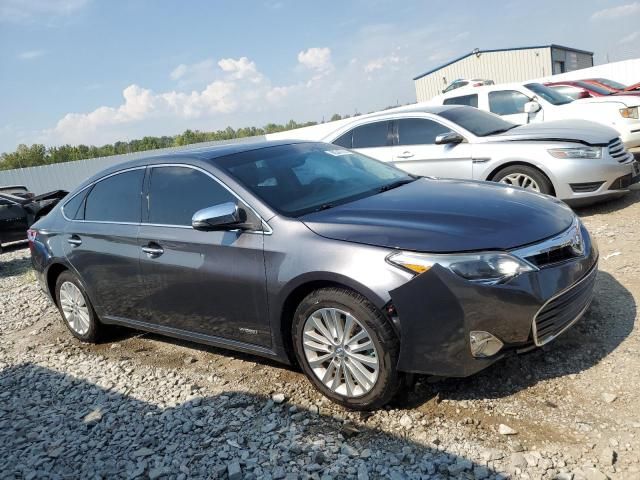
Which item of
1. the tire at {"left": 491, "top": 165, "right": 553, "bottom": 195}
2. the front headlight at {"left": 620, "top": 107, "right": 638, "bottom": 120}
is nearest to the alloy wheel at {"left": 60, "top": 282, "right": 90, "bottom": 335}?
the tire at {"left": 491, "top": 165, "right": 553, "bottom": 195}

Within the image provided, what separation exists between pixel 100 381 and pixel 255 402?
5.14 ft

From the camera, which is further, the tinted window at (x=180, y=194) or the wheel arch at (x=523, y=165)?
the wheel arch at (x=523, y=165)

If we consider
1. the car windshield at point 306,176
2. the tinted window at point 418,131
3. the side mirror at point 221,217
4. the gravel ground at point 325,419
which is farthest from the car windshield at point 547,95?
the side mirror at point 221,217

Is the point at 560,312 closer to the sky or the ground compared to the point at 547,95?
closer to the ground

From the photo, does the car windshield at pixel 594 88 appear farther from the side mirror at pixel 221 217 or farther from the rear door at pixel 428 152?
the side mirror at pixel 221 217

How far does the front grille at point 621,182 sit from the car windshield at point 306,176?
11.1ft

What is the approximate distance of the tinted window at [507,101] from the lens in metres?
9.66

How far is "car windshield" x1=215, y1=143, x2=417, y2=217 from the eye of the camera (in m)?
3.54

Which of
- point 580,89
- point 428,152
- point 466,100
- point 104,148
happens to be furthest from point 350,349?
point 104,148

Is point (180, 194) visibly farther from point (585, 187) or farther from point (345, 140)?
point (585, 187)

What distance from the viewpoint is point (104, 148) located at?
177 ft

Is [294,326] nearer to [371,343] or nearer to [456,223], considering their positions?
[371,343]

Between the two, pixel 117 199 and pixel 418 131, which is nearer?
pixel 117 199

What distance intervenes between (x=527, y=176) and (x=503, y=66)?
3225 cm
